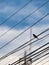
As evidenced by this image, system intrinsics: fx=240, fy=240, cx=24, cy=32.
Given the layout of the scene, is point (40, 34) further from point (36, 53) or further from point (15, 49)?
point (15, 49)

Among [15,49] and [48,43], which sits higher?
[15,49]

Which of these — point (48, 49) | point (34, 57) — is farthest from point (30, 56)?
point (48, 49)

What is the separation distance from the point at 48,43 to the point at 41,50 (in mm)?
867

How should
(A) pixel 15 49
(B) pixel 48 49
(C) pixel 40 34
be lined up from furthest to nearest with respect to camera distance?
1. (A) pixel 15 49
2. (B) pixel 48 49
3. (C) pixel 40 34

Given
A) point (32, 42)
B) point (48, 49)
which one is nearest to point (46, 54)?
point (48, 49)

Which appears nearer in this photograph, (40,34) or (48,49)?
(40,34)

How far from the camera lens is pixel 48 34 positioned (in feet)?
66.8

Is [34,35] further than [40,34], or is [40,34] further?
[34,35]

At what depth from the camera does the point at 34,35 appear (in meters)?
20.6

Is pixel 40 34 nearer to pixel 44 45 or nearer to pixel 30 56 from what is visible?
pixel 44 45

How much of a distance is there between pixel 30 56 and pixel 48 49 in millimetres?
1731

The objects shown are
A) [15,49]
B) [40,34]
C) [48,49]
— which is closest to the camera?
[40,34]

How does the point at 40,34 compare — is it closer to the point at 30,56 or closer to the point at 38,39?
the point at 38,39

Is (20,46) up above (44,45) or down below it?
above
